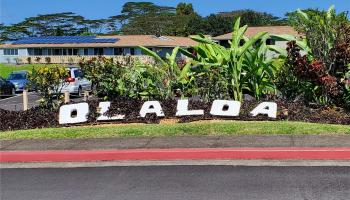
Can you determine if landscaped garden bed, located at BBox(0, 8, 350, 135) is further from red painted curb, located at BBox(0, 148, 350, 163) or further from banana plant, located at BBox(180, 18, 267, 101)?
red painted curb, located at BBox(0, 148, 350, 163)

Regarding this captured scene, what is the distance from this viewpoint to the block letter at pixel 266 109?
44.3ft

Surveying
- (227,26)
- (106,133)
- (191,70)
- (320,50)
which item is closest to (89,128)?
(106,133)

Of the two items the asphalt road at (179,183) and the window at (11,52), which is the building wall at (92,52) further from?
the asphalt road at (179,183)

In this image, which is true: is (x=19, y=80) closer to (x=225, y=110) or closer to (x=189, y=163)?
(x=225, y=110)

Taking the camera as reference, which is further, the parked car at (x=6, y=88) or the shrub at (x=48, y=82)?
the parked car at (x=6, y=88)

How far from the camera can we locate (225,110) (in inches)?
548

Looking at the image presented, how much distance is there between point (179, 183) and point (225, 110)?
6.06 meters

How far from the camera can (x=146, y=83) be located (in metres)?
15.2

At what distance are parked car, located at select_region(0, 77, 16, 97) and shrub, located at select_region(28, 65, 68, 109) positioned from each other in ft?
54.6

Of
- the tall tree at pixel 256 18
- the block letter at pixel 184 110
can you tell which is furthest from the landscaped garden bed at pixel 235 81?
the tall tree at pixel 256 18

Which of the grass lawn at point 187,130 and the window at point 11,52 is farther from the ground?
the window at point 11,52

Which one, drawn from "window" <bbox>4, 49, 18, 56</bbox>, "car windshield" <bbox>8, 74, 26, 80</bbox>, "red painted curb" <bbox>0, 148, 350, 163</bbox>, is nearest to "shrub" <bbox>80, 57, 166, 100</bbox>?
"red painted curb" <bbox>0, 148, 350, 163</bbox>

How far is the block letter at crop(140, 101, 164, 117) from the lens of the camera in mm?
13938

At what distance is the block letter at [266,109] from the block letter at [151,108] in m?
2.25
